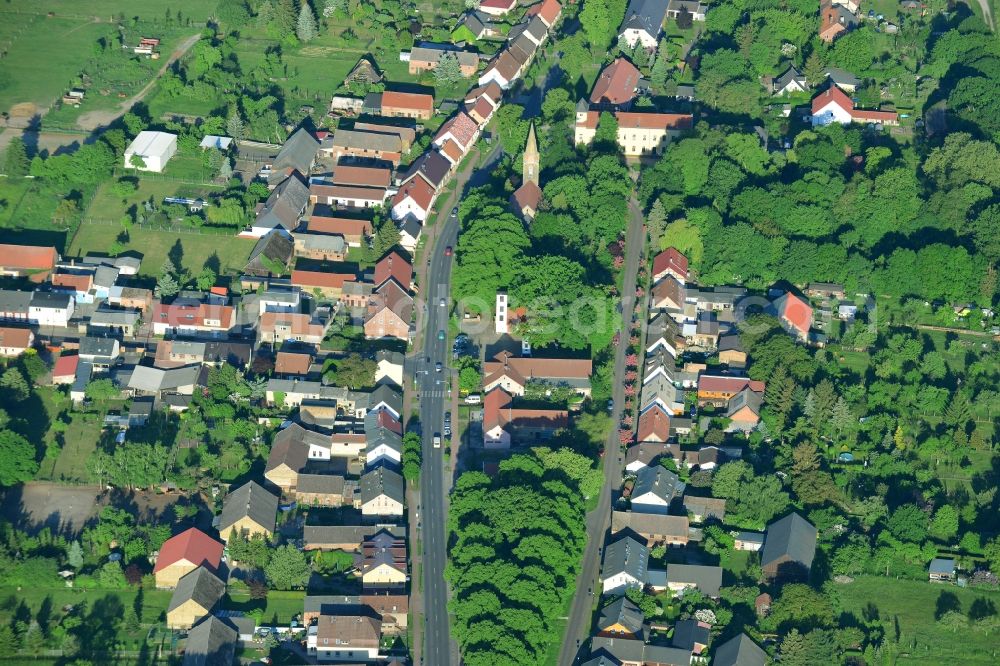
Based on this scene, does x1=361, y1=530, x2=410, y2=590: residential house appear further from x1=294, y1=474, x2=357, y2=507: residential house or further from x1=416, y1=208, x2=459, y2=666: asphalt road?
x1=294, y1=474, x2=357, y2=507: residential house

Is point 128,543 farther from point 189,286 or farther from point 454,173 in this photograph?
point 454,173

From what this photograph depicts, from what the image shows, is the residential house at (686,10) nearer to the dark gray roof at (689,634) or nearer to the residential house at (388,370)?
the residential house at (388,370)

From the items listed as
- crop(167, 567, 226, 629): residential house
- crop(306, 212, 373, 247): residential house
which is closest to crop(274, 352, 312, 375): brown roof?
crop(306, 212, 373, 247): residential house

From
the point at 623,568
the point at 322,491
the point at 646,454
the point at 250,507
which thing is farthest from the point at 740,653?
the point at 250,507

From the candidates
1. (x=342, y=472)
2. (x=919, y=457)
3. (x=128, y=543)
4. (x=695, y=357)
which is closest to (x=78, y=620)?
(x=128, y=543)

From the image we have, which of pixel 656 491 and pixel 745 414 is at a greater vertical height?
pixel 745 414

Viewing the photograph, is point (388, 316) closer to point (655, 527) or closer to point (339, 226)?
point (339, 226)
